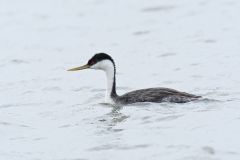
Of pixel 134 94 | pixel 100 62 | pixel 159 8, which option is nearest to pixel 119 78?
pixel 100 62

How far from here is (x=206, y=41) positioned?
25.8m

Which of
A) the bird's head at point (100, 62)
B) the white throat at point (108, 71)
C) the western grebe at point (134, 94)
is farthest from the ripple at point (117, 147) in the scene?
the bird's head at point (100, 62)

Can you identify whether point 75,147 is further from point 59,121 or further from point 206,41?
point 206,41

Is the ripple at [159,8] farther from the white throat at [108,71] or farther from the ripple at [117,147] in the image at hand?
the ripple at [117,147]

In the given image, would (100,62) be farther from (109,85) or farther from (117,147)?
(117,147)

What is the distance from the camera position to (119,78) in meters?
22.3

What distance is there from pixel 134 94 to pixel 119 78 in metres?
3.76

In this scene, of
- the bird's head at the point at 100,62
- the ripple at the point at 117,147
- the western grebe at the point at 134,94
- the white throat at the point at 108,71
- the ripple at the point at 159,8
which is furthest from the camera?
the ripple at the point at 159,8

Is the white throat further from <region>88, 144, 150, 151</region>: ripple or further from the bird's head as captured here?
<region>88, 144, 150, 151</region>: ripple

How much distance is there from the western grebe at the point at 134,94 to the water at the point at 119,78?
169mm

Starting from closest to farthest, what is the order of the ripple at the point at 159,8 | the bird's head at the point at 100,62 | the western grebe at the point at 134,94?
the western grebe at the point at 134,94
the bird's head at the point at 100,62
the ripple at the point at 159,8

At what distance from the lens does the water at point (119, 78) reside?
15531 millimetres

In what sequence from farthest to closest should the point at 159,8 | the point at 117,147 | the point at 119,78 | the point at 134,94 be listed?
the point at 159,8
the point at 119,78
the point at 134,94
the point at 117,147

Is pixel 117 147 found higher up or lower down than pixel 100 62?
lower down
